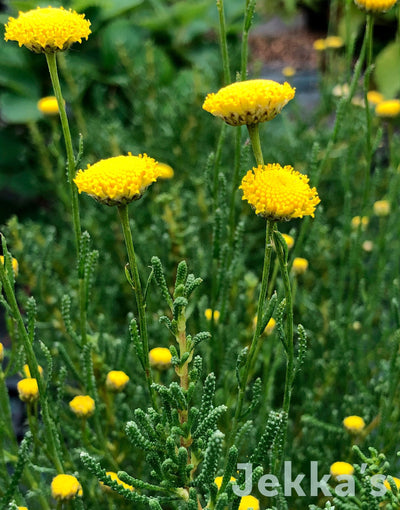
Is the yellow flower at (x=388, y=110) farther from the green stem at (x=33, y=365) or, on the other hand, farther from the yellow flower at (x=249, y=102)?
the green stem at (x=33, y=365)

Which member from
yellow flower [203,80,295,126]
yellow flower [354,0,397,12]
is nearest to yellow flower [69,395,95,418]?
yellow flower [203,80,295,126]

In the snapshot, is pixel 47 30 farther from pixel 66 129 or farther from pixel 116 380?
pixel 116 380

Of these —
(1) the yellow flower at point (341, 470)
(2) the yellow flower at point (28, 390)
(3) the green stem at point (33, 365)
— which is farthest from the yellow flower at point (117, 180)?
(1) the yellow flower at point (341, 470)

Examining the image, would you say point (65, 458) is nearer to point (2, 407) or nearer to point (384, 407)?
point (2, 407)

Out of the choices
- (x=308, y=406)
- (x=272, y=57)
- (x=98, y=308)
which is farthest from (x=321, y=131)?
(x=272, y=57)

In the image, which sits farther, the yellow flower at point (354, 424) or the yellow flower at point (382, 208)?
the yellow flower at point (382, 208)

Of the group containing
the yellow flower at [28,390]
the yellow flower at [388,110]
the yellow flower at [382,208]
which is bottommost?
the yellow flower at [28,390]

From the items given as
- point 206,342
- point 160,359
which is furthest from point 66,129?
point 206,342
